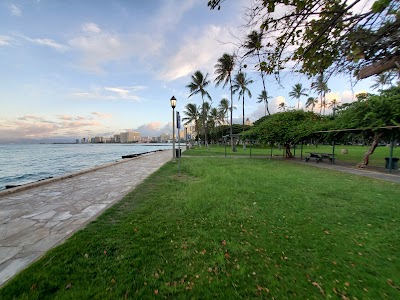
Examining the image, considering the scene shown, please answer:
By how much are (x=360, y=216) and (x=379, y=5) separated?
14.7ft

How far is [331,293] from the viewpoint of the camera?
2.16 m

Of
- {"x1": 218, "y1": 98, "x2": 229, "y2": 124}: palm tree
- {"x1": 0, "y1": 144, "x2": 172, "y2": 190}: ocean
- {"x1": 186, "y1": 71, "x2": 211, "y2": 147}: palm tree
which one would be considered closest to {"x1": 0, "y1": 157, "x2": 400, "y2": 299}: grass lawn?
{"x1": 0, "y1": 144, "x2": 172, "y2": 190}: ocean

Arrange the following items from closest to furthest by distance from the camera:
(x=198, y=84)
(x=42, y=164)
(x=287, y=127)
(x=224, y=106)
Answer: (x=287, y=127) < (x=42, y=164) < (x=198, y=84) < (x=224, y=106)

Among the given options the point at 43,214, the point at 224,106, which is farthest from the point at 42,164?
the point at 224,106

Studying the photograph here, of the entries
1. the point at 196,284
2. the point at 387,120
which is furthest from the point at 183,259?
the point at 387,120

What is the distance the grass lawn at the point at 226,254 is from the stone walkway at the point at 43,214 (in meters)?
0.34

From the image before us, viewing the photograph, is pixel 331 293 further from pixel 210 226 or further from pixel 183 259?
pixel 210 226

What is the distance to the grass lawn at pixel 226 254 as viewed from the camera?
2.18 m

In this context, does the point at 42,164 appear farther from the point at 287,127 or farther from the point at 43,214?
the point at 287,127

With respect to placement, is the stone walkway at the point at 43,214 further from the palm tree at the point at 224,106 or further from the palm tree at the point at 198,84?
the palm tree at the point at 224,106

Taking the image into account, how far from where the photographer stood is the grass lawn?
2.18 metres

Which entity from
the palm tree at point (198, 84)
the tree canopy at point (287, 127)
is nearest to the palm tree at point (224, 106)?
the palm tree at point (198, 84)

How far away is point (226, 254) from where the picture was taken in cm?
289

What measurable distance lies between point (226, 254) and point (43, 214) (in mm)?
4199
